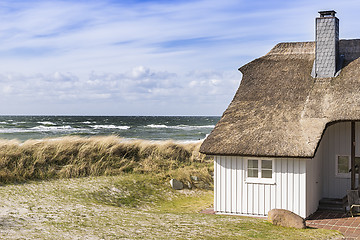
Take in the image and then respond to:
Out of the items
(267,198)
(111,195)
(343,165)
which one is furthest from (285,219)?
(111,195)

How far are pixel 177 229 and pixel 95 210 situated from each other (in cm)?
327

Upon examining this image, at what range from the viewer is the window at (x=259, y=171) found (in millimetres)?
12641

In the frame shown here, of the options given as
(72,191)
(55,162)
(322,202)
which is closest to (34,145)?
(55,162)

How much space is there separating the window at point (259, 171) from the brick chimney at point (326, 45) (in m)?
3.81

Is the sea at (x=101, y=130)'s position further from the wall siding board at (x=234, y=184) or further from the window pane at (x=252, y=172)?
the window pane at (x=252, y=172)

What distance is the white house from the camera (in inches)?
484

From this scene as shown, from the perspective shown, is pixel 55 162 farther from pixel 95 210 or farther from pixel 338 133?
pixel 338 133

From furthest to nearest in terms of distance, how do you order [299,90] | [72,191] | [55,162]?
1. [55,162]
2. [72,191]
3. [299,90]

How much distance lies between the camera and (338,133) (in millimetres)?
14203

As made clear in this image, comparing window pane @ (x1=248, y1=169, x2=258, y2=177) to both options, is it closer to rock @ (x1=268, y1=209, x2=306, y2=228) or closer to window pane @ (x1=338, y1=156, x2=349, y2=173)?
rock @ (x1=268, y1=209, x2=306, y2=228)

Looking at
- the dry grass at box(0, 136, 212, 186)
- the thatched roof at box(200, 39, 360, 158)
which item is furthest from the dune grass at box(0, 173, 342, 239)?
the thatched roof at box(200, 39, 360, 158)

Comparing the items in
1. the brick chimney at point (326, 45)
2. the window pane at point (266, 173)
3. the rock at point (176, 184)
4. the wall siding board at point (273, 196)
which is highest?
the brick chimney at point (326, 45)

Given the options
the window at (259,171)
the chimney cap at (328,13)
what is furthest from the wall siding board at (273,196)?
the chimney cap at (328,13)

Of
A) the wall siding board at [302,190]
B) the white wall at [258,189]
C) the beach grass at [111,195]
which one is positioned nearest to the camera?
the beach grass at [111,195]
